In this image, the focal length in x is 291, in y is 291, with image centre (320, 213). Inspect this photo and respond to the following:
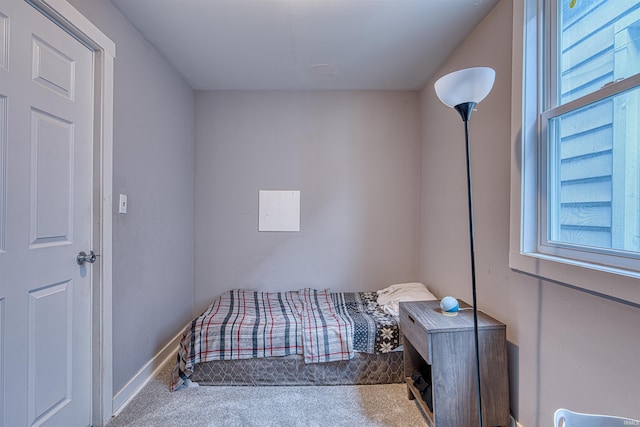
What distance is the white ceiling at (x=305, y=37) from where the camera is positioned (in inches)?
67.6

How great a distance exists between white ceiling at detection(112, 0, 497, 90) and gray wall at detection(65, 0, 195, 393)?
21cm

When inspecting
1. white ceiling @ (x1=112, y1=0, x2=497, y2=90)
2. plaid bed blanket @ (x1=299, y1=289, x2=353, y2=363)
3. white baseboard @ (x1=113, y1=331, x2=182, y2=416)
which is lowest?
white baseboard @ (x1=113, y1=331, x2=182, y2=416)

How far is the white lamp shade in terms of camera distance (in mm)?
1194

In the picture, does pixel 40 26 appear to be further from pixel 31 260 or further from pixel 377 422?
pixel 377 422

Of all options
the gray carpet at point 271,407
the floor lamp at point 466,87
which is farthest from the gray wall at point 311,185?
the floor lamp at point 466,87

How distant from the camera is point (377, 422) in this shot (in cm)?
168

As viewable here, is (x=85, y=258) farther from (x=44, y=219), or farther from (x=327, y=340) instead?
(x=327, y=340)

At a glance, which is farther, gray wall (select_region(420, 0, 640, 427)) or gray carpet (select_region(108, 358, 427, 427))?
gray carpet (select_region(108, 358, 427, 427))

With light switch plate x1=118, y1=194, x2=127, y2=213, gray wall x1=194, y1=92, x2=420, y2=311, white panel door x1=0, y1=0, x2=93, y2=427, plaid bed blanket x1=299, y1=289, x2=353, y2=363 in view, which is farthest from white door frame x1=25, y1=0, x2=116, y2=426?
gray wall x1=194, y1=92, x2=420, y2=311

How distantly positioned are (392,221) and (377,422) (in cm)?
176

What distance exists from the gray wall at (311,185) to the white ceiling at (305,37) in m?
0.28

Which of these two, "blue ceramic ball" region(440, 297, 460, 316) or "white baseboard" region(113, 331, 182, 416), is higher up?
"blue ceramic ball" region(440, 297, 460, 316)

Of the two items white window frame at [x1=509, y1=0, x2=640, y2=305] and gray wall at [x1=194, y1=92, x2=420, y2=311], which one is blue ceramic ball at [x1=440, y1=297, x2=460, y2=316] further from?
gray wall at [x1=194, y1=92, x2=420, y2=311]

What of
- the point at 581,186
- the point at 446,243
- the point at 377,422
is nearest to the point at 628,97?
the point at 581,186
